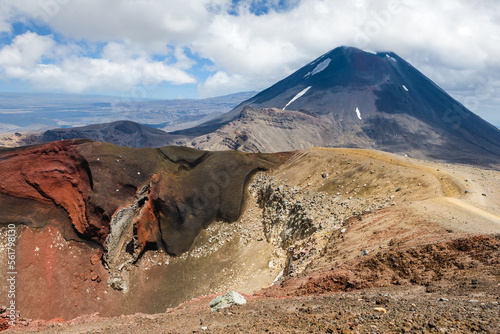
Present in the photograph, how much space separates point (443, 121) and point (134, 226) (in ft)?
618

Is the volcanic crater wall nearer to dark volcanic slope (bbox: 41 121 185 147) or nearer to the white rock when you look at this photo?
the white rock

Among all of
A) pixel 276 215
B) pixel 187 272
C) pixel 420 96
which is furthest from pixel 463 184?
pixel 420 96

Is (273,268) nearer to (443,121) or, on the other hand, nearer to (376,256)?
(376,256)

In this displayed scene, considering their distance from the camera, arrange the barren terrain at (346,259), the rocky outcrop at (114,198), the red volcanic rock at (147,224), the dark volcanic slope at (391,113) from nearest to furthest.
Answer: the barren terrain at (346,259) → the rocky outcrop at (114,198) → the red volcanic rock at (147,224) → the dark volcanic slope at (391,113)

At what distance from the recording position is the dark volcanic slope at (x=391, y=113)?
131000 millimetres

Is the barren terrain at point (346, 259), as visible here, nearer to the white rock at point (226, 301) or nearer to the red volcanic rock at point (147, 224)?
the white rock at point (226, 301)

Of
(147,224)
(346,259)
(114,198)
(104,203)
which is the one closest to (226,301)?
(346,259)

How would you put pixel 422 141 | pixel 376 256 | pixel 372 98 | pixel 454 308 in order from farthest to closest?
1. pixel 372 98
2. pixel 422 141
3. pixel 376 256
4. pixel 454 308

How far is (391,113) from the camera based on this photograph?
159250 millimetres

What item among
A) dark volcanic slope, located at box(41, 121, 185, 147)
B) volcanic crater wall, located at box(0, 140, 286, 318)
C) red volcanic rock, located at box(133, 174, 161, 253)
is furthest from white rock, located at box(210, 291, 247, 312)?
dark volcanic slope, located at box(41, 121, 185, 147)

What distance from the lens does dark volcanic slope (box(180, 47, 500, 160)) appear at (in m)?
131

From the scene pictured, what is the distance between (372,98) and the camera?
172m

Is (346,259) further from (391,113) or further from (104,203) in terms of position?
(391,113)

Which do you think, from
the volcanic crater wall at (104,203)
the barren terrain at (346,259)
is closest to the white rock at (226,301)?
the barren terrain at (346,259)
